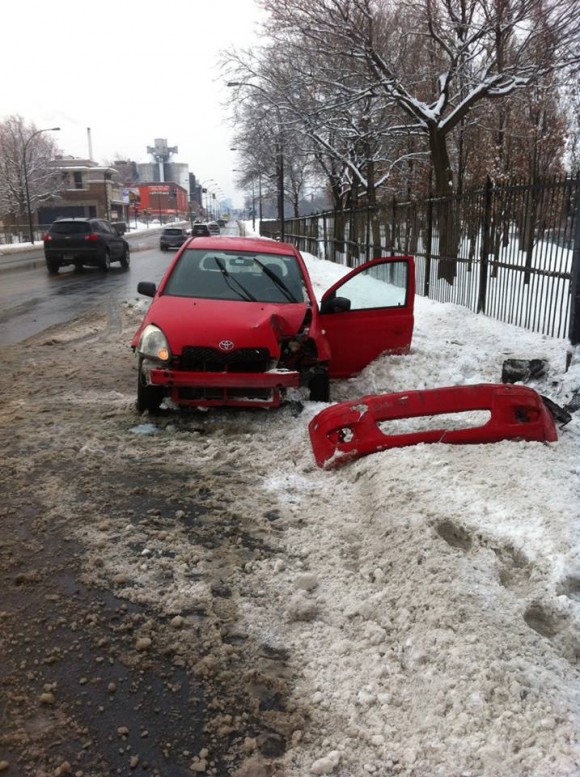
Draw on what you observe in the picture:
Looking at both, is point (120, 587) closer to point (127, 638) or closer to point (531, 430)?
point (127, 638)

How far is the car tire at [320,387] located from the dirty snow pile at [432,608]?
134cm

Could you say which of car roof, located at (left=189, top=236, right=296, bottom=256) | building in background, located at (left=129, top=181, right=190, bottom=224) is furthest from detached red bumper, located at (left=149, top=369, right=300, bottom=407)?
building in background, located at (left=129, top=181, right=190, bottom=224)

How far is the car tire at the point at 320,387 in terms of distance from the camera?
19.4 ft

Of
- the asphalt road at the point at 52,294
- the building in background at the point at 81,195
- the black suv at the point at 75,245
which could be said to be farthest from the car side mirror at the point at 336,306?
the building in background at the point at 81,195

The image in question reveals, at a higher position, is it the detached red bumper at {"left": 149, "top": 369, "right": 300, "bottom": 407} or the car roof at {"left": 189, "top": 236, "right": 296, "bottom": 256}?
the car roof at {"left": 189, "top": 236, "right": 296, "bottom": 256}

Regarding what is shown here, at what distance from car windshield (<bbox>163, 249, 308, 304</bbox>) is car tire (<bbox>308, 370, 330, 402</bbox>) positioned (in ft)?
2.90

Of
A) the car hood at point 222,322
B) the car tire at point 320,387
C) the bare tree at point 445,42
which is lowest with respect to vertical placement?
the car tire at point 320,387

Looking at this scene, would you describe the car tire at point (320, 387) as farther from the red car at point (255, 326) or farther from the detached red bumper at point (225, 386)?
the detached red bumper at point (225, 386)

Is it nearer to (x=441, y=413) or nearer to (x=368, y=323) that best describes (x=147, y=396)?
(x=368, y=323)

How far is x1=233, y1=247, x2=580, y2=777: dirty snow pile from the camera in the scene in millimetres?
2105

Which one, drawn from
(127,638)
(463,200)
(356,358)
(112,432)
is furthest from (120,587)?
(463,200)

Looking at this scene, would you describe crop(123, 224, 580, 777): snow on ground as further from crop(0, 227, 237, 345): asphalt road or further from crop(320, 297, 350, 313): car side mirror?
crop(0, 227, 237, 345): asphalt road

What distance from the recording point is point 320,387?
5.95m

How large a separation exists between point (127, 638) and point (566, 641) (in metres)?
1.81
